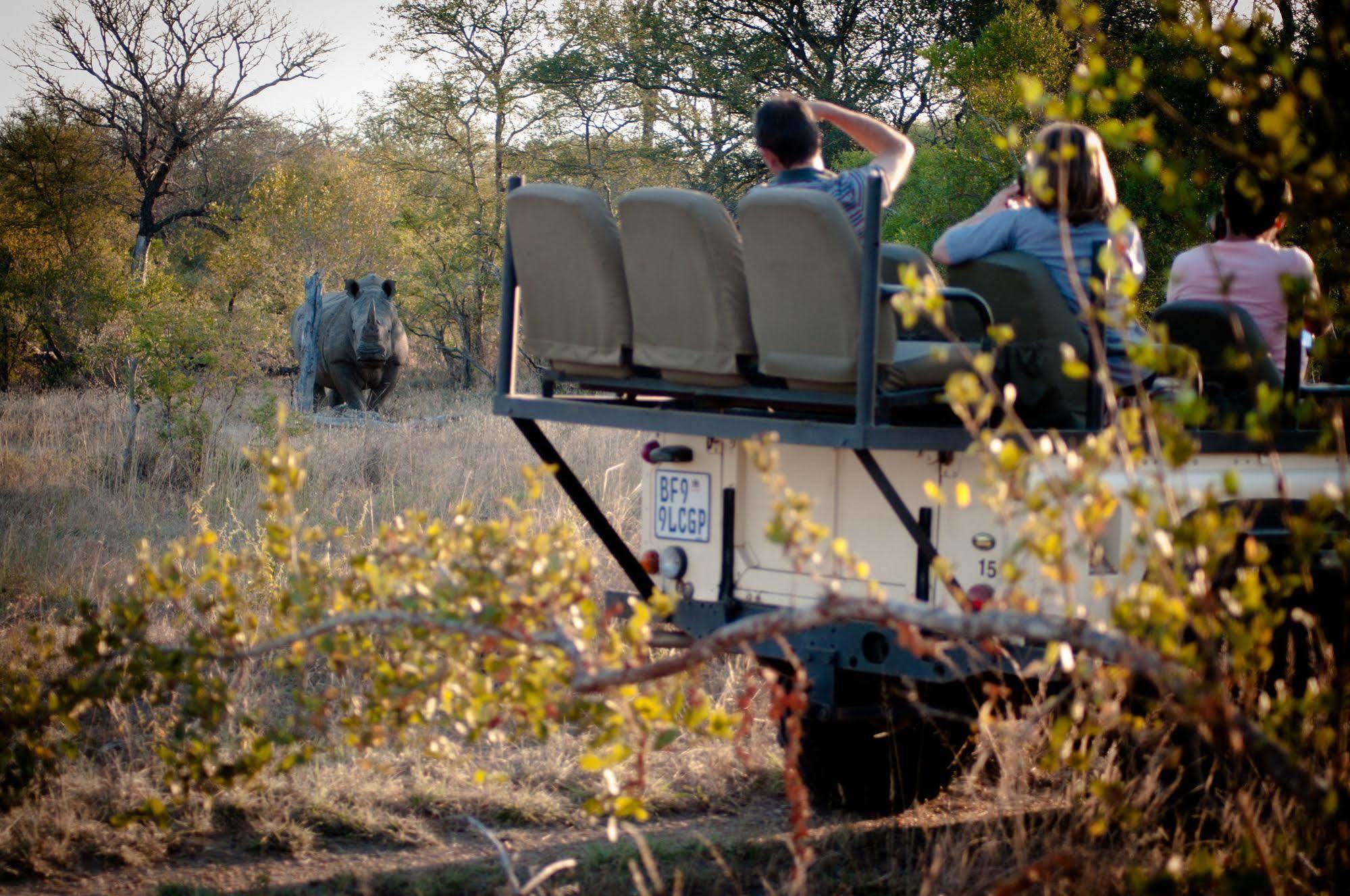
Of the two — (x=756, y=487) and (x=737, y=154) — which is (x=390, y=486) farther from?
(x=737, y=154)

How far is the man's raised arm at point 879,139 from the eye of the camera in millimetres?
4941

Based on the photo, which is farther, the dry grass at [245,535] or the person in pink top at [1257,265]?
the person in pink top at [1257,265]

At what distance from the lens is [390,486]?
388 inches

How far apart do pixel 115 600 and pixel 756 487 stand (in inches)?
84.5

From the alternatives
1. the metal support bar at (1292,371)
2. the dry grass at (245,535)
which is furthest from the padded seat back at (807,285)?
the dry grass at (245,535)

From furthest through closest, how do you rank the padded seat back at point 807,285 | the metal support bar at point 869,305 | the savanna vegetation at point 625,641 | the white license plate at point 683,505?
the white license plate at point 683,505, the padded seat back at point 807,285, the metal support bar at point 869,305, the savanna vegetation at point 625,641

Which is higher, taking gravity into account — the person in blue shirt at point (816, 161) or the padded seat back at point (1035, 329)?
the person in blue shirt at point (816, 161)

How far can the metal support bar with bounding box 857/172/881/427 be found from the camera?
3.69m

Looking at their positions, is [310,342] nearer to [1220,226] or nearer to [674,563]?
[674,563]

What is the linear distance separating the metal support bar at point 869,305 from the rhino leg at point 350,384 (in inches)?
602

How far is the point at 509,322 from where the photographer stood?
4742 mm

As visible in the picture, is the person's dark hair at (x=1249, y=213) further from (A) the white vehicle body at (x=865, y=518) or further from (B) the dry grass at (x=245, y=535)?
(B) the dry grass at (x=245, y=535)

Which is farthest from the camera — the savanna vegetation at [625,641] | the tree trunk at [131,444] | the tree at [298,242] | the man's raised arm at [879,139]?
the tree at [298,242]

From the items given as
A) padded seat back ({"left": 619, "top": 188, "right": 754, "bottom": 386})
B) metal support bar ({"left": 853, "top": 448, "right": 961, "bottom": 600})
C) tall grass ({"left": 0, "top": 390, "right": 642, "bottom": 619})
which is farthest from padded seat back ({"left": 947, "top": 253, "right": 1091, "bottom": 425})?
tall grass ({"left": 0, "top": 390, "right": 642, "bottom": 619})
